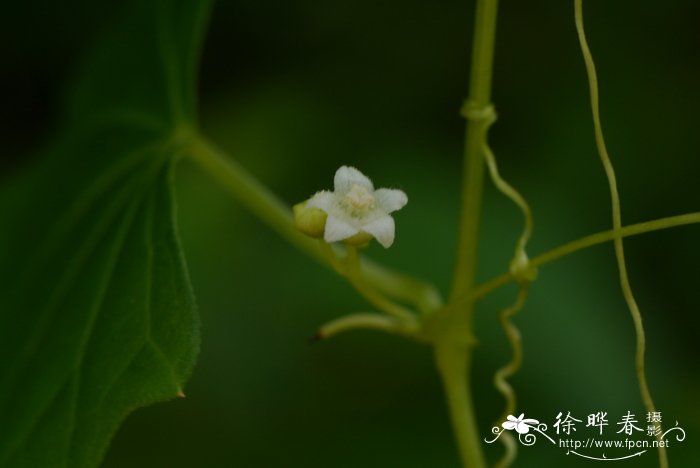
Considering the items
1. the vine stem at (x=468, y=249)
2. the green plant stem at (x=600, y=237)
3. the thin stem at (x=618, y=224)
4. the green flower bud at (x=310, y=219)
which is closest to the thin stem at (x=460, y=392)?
the vine stem at (x=468, y=249)

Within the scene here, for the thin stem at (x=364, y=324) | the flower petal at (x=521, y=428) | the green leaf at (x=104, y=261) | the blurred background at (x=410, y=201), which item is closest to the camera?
the green leaf at (x=104, y=261)

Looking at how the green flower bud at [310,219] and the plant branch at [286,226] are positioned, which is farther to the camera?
the plant branch at [286,226]

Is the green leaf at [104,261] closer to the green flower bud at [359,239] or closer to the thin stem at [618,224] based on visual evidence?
the green flower bud at [359,239]

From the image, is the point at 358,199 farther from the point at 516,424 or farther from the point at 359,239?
the point at 516,424

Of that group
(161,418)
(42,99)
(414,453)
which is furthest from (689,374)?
(42,99)

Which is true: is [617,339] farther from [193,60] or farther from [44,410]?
[44,410]

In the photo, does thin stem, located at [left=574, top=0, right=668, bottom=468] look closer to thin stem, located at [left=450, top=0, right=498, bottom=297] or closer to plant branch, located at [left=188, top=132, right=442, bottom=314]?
thin stem, located at [left=450, top=0, right=498, bottom=297]

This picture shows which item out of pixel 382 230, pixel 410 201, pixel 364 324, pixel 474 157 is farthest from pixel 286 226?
pixel 410 201
